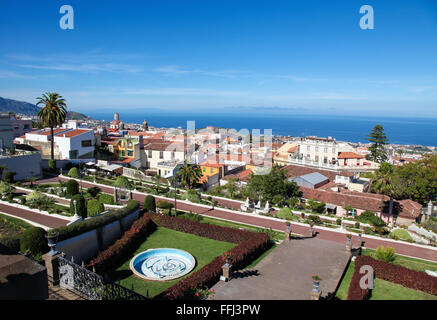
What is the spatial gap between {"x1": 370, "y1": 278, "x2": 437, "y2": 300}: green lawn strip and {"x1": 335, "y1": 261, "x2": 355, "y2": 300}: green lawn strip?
3.93 ft

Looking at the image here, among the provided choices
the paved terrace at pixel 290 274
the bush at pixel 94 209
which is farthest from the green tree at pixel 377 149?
the bush at pixel 94 209

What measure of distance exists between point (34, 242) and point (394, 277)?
18.8 m

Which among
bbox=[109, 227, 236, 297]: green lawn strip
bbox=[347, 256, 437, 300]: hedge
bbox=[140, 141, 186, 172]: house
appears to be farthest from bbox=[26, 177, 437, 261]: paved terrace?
bbox=[140, 141, 186, 172]: house

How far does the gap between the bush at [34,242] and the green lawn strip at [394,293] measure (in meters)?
16.5

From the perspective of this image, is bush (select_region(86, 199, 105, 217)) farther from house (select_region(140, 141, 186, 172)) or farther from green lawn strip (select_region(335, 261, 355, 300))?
house (select_region(140, 141, 186, 172))

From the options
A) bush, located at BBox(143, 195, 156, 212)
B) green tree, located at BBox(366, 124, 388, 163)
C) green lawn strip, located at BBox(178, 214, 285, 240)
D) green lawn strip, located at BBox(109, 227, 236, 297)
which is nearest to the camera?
green lawn strip, located at BBox(109, 227, 236, 297)

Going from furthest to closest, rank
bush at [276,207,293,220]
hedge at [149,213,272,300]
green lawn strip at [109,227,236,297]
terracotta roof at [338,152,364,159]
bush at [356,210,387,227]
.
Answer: terracotta roof at [338,152,364,159], bush at [356,210,387,227], bush at [276,207,293,220], green lawn strip at [109,227,236,297], hedge at [149,213,272,300]

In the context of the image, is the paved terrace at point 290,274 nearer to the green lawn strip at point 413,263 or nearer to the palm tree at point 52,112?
the green lawn strip at point 413,263

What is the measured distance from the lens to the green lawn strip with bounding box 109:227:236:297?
15.2 m

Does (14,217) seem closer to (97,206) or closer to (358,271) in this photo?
(97,206)

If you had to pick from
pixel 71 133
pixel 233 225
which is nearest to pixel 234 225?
pixel 233 225

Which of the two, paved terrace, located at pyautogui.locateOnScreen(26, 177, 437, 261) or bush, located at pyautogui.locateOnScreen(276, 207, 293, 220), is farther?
bush, located at pyautogui.locateOnScreen(276, 207, 293, 220)
